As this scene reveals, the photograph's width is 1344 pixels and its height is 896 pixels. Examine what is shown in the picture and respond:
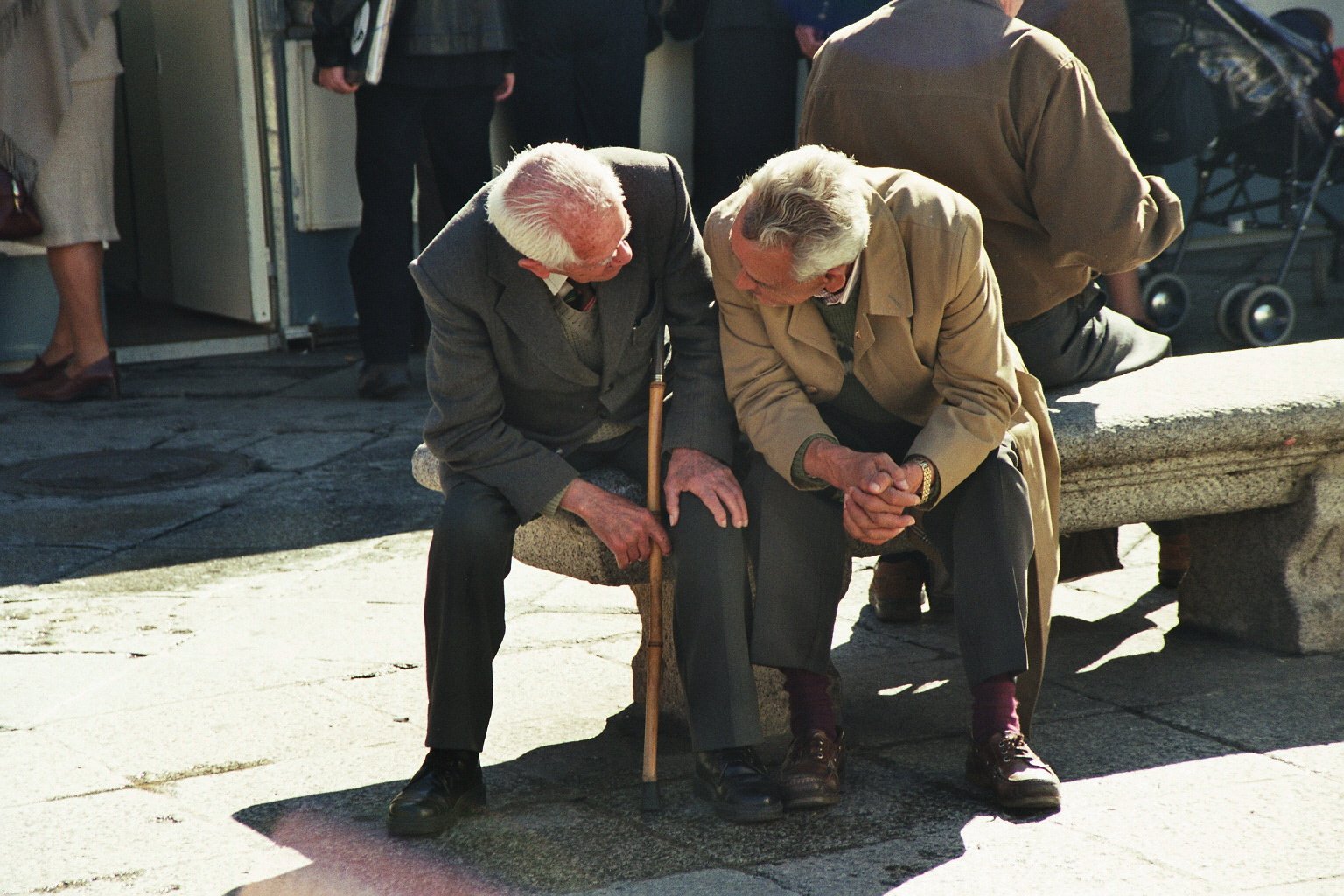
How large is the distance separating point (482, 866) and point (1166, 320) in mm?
5150

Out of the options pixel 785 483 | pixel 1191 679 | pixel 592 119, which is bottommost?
pixel 1191 679

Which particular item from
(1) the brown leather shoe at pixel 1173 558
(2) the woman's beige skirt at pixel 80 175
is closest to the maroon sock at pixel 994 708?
(1) the brown leather shoe at pixel 1173 558

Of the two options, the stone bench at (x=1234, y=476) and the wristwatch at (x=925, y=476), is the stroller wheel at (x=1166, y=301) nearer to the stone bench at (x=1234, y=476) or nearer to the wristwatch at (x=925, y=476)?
the stone bench at (x=1234, y=476)

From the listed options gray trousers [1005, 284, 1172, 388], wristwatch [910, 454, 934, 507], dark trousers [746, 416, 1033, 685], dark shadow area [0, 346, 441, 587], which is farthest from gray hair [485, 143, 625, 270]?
dark shadow area [0, 346, 441, 587]

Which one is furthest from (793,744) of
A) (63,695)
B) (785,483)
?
(63,695)

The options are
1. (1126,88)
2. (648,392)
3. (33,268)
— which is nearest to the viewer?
(648,392)

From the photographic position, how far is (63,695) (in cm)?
371

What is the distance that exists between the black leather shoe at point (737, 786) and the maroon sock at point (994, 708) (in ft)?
1.34

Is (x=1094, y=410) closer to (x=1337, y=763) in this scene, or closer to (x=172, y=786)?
(x=1337, y=763)

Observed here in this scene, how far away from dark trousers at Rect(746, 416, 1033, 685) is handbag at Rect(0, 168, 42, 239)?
3774 millimetres

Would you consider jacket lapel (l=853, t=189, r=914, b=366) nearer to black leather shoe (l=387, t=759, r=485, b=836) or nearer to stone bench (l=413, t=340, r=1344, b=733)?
stone bench (l=413, t=340, r=1344, b=733)

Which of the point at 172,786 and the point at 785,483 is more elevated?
the point at 785,483

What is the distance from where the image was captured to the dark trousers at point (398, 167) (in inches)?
246

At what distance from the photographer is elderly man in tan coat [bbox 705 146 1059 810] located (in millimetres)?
3115
